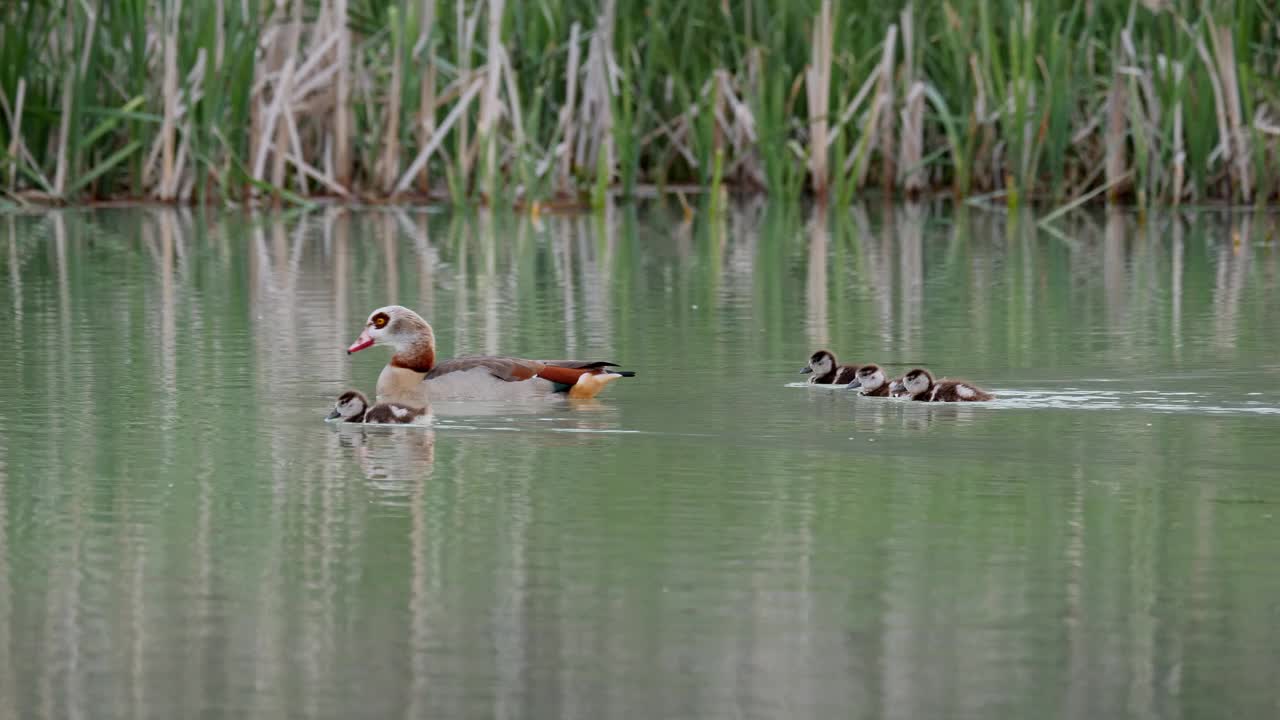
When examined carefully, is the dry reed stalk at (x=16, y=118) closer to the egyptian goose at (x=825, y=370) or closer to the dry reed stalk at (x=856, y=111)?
the dry reed stalk at (x=856, y=111)

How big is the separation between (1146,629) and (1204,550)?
0.81 meters

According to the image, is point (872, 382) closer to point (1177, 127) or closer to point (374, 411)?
point (374, 411)

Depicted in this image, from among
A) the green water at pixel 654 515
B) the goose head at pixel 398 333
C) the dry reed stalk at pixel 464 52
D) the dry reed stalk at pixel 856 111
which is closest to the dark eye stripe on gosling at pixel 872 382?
the green water at pixel 654 515

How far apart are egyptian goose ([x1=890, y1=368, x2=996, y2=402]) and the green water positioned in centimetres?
5

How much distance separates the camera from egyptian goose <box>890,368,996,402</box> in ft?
24.8

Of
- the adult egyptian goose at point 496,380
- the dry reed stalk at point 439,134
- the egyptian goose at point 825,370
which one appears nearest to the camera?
the adult egyptian goose at point 496,380

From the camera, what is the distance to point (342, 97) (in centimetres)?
1709

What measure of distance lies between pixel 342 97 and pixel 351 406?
10.2 metres

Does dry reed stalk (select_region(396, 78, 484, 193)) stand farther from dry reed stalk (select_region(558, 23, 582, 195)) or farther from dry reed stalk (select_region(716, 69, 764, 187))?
dry reed stalk (select_region(716, 69, 764, 187))

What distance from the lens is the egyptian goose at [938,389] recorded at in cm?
755

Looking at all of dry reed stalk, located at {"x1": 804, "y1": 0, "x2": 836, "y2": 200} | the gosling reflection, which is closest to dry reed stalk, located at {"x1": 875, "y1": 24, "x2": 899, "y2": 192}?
dry reed stalk, located at {"x1": 804, "y1": 0, "x2": 836, "y2": 200}

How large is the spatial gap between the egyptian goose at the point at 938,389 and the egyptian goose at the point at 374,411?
1521mm

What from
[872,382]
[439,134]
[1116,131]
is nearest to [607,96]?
[439,134]

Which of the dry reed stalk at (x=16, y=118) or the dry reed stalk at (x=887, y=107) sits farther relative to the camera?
the dry reed stalk at (x=887, y=107)
